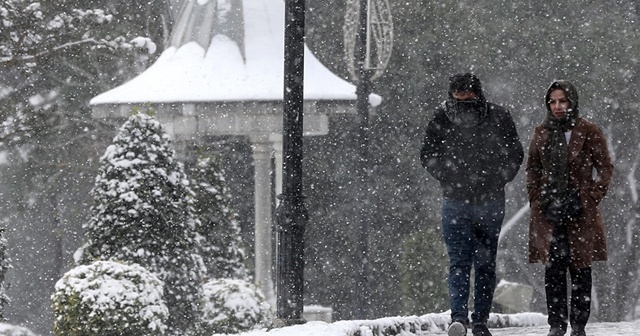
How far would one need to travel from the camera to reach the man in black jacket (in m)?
8.18

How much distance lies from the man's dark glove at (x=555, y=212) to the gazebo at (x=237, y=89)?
10.4 m

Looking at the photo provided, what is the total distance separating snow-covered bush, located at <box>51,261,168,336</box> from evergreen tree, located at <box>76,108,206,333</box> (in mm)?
877

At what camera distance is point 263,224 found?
62.6 ft

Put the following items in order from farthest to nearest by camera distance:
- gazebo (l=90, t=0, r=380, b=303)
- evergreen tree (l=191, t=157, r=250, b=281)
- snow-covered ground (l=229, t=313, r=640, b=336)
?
gazebo (l=90, t=0, r=380, b=303) < evergreen tree (l=191, t=157, r=250, b=281) < snow-covered ground (l=229, t=313, r=640, b=336)

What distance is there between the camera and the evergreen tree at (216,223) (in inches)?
680

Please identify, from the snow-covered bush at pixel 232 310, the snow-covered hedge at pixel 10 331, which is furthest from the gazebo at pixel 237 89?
the snow-covered hedge at pixel 10 331

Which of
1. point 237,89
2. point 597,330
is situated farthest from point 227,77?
point 597,330

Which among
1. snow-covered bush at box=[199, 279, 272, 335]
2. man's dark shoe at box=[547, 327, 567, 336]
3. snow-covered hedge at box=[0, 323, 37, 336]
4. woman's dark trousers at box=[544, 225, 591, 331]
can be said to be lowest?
snow-covered hedge at box=[0, 323, 37, 336]

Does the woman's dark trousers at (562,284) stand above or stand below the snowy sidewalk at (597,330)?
above

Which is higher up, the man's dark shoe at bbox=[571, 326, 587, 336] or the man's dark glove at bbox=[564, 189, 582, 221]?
the man's dark glove at bbox=[564, 189, 582, 221]

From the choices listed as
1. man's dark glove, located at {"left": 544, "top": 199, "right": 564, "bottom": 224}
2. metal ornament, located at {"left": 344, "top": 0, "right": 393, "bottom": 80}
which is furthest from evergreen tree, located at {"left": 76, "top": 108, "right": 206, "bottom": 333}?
man's dark glove, located at {"left": 544, "top": 199, "right": 564, "bottom": 224}

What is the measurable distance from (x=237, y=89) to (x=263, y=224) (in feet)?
6.96

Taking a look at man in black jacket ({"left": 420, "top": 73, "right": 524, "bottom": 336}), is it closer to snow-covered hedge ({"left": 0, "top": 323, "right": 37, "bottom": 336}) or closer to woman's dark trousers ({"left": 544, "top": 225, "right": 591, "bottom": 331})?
woman's dark trousers ({"left": 544, "top": 225, "right": 591, "bottom": 331})

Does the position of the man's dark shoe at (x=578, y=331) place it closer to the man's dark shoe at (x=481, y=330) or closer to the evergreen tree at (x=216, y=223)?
the man's dark shoe at (x=481, y=330)
